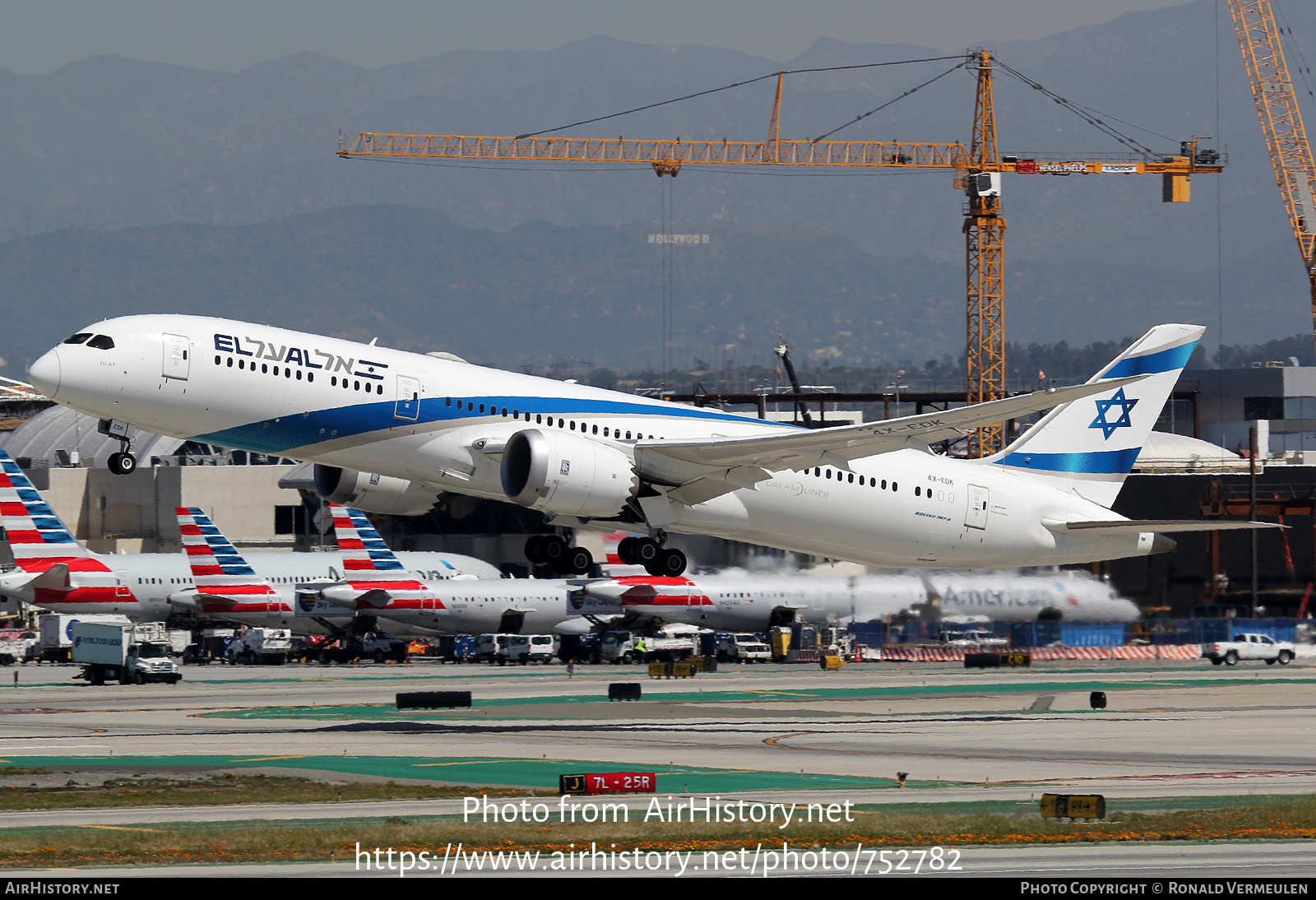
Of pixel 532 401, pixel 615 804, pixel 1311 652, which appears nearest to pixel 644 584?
pixel 1311 652

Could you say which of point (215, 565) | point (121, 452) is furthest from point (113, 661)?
point (121, 452)

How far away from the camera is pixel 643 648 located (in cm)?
9881

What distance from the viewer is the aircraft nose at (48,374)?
39969 mm

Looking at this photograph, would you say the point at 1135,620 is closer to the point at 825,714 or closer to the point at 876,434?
the point at 825,714

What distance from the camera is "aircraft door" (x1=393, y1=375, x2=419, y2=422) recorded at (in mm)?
42844

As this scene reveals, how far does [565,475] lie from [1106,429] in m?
22.2

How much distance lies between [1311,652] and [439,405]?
2474 inches

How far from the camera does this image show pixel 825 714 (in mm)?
58656

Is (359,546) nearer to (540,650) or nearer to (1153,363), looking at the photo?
(540,650)

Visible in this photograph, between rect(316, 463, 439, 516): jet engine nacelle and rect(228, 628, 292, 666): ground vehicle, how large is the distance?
54.8 meters

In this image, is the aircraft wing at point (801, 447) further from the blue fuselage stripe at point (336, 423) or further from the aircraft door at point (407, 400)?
the aircraft door at point (407, 400)

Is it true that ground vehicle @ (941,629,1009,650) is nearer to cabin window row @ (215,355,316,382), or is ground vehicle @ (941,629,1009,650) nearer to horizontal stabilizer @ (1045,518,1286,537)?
horizontal stabilizer @ (1045,518,1286,537)

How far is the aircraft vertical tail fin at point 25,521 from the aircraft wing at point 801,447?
196ft

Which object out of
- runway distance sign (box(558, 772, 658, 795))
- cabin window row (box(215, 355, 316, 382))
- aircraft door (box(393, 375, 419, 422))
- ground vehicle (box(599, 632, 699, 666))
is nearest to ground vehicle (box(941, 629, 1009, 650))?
ground vehicle (box(599, 632, 699, 666))
